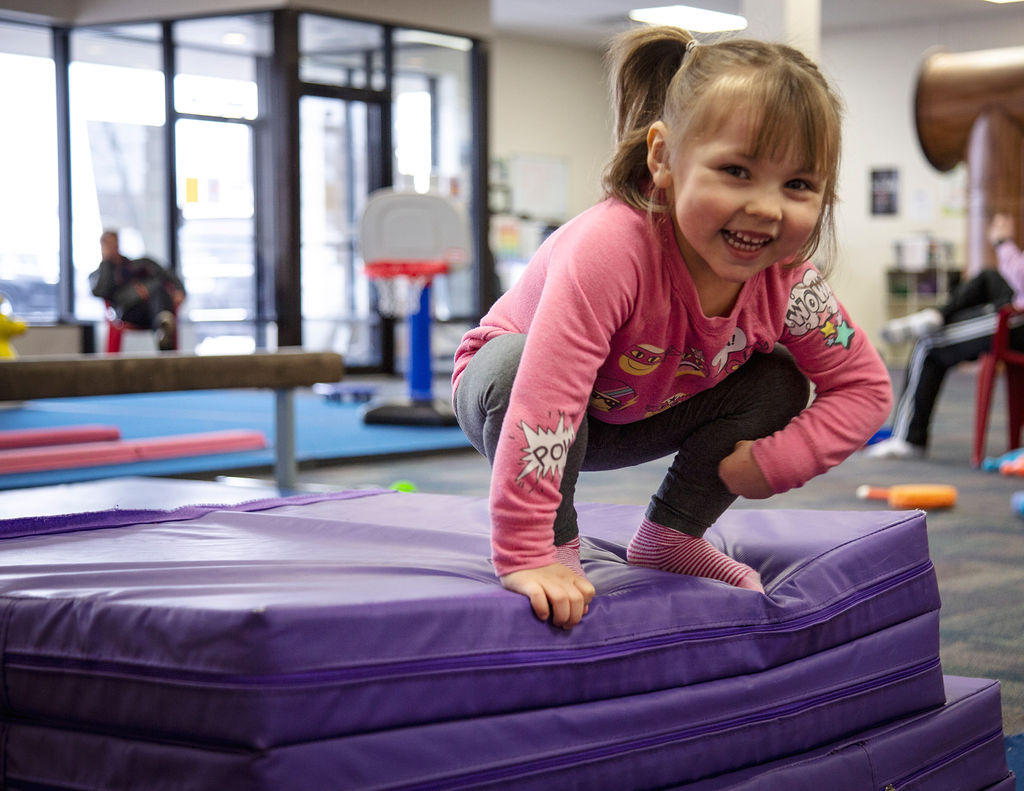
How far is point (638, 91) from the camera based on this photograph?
53.0 inches

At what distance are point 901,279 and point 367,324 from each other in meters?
5.19

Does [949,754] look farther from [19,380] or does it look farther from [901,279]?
[901,279]

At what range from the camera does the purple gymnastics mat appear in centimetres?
119

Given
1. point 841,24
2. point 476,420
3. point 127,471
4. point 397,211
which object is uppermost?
point 841,24

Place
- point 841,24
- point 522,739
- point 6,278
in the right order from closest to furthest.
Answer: point 522,739
point 6,278
point 841,24

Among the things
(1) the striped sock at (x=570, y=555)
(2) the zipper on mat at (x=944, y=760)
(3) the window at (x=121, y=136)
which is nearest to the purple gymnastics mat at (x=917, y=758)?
(2) the zipper on mat at (x=944, y=760)

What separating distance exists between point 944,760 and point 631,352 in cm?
59

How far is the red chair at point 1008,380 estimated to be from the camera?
171 inches

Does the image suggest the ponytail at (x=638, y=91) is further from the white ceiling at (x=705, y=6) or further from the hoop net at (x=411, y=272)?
the white ceiling at (x=705, y=6)

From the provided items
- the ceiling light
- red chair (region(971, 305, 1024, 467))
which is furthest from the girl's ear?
the ceiling light

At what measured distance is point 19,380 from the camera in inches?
109

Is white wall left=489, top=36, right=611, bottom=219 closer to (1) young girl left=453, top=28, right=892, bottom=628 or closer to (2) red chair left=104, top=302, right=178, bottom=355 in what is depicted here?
(2) red chair left=104, top=302, right=178, bottom=355

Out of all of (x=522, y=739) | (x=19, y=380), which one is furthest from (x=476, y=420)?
(x=19, y=380)

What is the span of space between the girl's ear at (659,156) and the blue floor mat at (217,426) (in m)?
2.60
